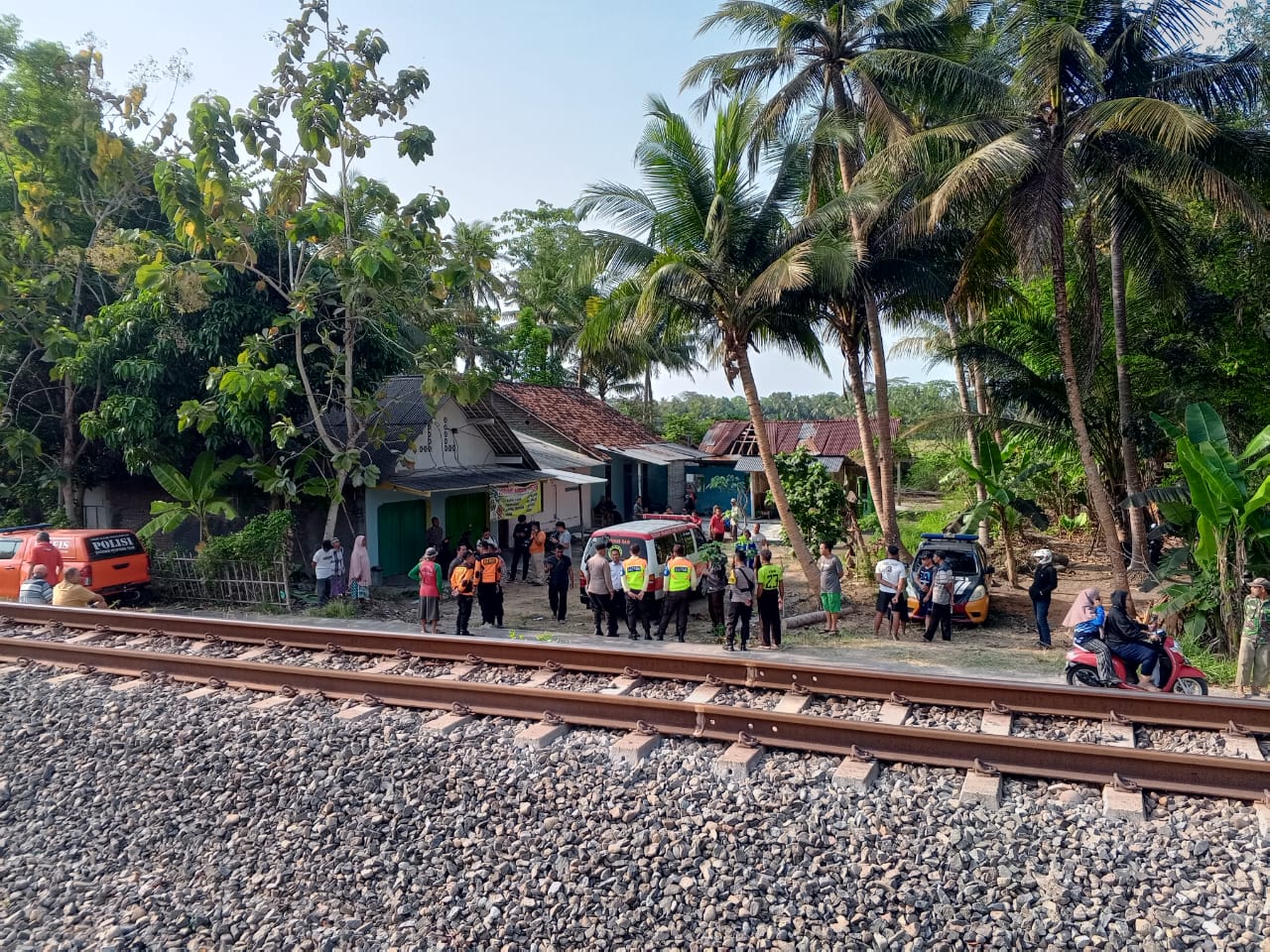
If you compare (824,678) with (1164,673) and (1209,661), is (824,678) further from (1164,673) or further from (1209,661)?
(1209,661)

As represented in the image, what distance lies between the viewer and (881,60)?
15.0 metres

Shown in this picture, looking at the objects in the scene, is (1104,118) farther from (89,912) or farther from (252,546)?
(252,546)

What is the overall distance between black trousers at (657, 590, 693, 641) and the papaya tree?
20.6 ft

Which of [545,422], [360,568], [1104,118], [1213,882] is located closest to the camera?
[1213,882]

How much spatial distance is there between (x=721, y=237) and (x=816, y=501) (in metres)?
6.48

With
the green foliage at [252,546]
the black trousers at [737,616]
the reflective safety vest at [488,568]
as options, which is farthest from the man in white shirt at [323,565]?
the black trousers at [737,616]

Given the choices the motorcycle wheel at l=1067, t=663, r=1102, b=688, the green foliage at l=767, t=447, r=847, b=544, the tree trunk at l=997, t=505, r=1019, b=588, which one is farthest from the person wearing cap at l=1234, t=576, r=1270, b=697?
the green foliage at l=767, t=447, r=847, b=544

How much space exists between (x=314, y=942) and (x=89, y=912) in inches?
64.3

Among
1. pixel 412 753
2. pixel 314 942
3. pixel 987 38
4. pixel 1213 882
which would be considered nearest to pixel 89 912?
pixel 314 942

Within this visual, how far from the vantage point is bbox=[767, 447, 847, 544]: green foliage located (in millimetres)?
18469

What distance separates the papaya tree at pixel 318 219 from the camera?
14508mm

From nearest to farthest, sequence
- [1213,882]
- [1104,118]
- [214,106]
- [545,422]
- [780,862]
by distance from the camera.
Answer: [1213,882] → [780,862] → [1104,118] → [214,106] → [545,422]

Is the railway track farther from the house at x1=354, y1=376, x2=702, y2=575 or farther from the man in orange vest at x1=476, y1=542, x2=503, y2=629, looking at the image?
the house at x1=354, y1=376, x2=702, y2=575

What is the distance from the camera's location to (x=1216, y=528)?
10750mm
